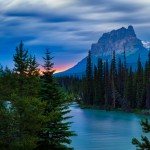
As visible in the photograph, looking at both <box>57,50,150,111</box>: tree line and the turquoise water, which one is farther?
<box>57,50,150,111</box>: tree line

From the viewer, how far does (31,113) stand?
24.8 m

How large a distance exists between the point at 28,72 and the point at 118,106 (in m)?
89.9

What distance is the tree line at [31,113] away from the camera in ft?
79.2

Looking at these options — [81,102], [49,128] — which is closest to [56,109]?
[49,128]

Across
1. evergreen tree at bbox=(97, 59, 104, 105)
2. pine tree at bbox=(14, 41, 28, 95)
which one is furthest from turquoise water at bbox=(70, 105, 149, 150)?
evergreen tree at bbox=(97, 59, 104, 105)

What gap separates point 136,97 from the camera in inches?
4542

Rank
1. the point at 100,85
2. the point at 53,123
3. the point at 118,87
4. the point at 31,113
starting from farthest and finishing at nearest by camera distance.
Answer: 1. the point at 100,85
2. the point at 118,87
3. the point at 53,123
4. the point at 31,113

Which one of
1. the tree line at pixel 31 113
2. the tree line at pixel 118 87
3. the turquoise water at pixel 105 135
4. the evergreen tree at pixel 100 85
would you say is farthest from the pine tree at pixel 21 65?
the evergreen tree at pixel 100 85

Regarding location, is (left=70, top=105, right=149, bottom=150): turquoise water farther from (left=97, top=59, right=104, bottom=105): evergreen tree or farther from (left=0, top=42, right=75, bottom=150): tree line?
(left=97, top=59, right=104, bottom=105): evergreen tree

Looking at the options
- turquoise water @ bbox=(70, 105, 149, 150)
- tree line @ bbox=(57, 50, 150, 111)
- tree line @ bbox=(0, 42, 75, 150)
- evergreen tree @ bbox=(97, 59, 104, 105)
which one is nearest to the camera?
tree line @ bbox=(0, 42, 75, 150)

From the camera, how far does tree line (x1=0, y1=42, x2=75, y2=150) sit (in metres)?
24.1

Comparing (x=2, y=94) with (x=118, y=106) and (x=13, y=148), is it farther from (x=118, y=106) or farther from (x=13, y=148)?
(x=118, y=106)

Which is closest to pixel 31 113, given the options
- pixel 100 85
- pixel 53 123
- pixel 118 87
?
pixel 53 123

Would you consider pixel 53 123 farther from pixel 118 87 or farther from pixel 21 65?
pixel 118 87
